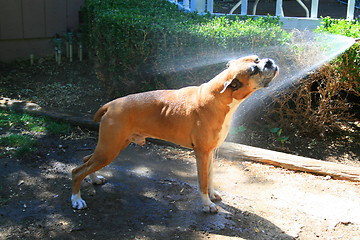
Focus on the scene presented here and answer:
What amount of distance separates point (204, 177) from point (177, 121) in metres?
0.62

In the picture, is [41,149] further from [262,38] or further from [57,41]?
[57,41]

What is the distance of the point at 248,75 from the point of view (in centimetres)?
375

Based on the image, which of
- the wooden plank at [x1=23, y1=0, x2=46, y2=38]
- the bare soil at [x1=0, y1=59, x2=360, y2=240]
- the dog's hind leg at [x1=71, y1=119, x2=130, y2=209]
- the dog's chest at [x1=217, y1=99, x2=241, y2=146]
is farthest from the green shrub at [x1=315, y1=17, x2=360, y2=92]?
the wooden plank at [x1=23, y1=0, x2=46, y2=38]

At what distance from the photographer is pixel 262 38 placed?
6.02 m

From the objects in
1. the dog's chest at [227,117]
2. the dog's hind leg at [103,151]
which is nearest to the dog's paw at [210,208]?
the dog's chest at [227,117]

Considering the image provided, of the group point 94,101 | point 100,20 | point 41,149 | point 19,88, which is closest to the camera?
point 41,149

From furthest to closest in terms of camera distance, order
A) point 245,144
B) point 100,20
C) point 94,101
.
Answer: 1. point 94,101
2. point 100,20
3. point 245,144

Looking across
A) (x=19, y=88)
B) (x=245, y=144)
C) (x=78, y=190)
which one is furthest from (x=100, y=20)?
(x=78, y=190)

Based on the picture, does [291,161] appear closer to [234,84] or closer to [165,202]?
[165,202]

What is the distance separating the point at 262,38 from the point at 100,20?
9.11 ft

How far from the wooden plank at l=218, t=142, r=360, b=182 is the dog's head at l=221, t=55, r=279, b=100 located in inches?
78.1

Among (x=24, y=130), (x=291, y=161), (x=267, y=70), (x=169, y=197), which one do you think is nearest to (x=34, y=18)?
(x=24, y=130)

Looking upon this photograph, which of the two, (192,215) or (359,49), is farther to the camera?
(359,49)

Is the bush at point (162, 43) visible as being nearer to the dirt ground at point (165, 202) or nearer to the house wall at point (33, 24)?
the dirt ground at point (165, 202)
